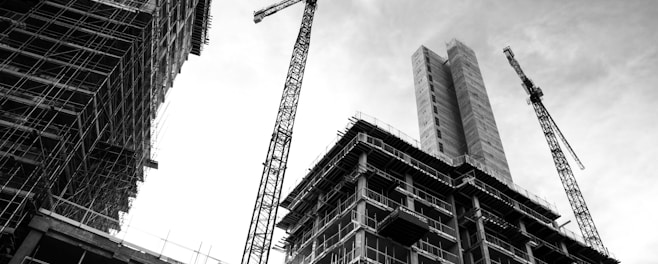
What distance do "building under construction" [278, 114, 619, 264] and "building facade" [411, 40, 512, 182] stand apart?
13442 mm

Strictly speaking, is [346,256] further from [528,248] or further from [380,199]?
[528,248]

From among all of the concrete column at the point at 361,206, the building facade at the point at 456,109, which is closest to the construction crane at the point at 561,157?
the building facade at the point at 456,109

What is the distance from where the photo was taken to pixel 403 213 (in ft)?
140

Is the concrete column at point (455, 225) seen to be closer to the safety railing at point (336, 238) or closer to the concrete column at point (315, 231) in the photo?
the safety railing at point (336, 238)

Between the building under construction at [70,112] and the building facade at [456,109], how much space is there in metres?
40.2

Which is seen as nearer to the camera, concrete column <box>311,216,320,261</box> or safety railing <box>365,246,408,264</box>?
safety railing <box>365,246,408,264</box>

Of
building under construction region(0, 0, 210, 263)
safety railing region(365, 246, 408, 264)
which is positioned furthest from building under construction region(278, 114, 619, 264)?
building under construction region(0, 0, 210, 263)

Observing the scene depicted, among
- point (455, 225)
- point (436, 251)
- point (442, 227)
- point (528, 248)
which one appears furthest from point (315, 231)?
point (528, 248)

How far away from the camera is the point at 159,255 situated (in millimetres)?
31844

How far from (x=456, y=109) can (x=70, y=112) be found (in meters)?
64.7

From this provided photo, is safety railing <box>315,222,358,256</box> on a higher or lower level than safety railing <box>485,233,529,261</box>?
lower

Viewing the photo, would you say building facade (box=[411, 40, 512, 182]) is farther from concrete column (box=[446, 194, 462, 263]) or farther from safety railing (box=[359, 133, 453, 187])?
concrete column (box=[446, 194, 462, 263])

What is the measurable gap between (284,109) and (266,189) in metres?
12.4

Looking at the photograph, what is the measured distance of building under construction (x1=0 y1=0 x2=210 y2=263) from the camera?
96.0 feet
